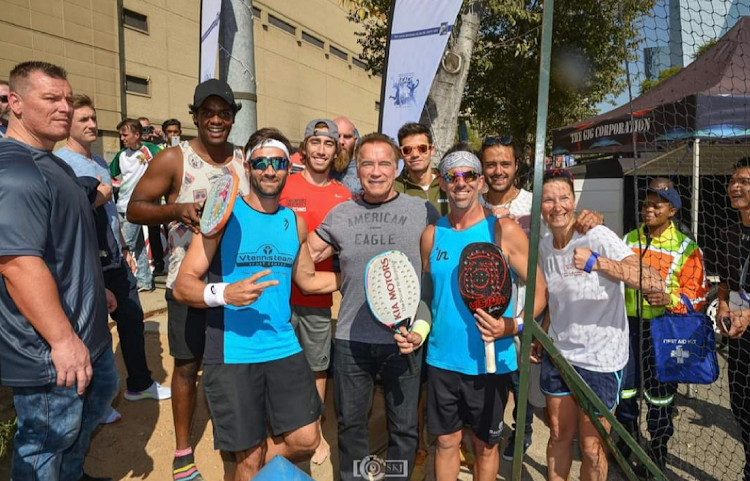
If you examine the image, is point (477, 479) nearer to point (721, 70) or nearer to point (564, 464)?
point (564, 464)

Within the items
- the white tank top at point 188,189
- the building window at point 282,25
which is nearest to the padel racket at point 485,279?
the white tank top at point 188,189

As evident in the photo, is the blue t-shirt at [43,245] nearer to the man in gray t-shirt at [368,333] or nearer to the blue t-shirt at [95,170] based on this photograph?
the blue t-shirt at [95,170]

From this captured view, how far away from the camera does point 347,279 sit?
284 centimetres

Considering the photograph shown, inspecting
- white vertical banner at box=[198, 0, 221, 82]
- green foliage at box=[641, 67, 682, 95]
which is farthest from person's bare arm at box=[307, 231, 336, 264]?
green foliage at box=[641, 67, 682, 95]

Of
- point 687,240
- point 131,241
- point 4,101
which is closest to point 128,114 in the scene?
point 131,241

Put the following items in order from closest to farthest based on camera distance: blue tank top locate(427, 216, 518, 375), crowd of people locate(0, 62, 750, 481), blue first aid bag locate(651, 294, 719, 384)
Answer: crowd of people locate(0, 62, 750, 481)
blue tank top locate(427, 216, 518, 375)
blue first aid bag locate(651, 294, 719, 384)

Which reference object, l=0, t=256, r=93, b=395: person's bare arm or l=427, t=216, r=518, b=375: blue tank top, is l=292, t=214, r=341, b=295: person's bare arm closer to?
l=427, t=216, r=518, b=375: blue tank top

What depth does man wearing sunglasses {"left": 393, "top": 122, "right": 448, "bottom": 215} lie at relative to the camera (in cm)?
347

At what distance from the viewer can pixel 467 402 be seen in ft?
8.76

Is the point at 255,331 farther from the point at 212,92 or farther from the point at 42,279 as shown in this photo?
the point at 212,92

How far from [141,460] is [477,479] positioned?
2.19 m

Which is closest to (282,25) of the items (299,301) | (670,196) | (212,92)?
(212,92)

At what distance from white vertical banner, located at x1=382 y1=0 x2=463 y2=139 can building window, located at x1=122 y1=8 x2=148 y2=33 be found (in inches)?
603

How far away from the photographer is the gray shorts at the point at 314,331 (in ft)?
11.2
